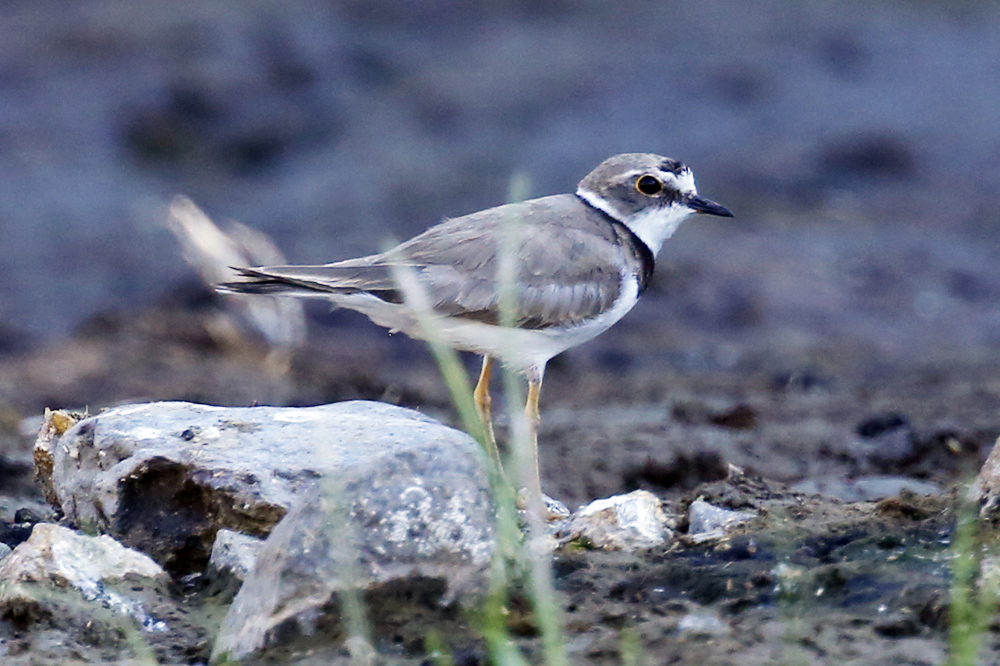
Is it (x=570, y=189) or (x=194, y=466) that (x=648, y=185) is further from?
(x=570, y=189)

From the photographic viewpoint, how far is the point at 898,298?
1087 centimetres

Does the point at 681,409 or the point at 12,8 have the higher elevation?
the point at 12,8

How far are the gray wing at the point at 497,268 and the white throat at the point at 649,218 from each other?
Answer: 18 cm

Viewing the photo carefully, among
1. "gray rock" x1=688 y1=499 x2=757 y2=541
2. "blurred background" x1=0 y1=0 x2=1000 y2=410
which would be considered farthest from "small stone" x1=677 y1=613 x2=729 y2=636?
"blurred background" x1=0 y1=0 x2=1000 y2=410

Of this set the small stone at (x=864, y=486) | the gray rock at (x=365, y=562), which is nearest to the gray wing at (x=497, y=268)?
the small stone at (x=864, y=486)

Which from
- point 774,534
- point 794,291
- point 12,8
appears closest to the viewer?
point 774,534

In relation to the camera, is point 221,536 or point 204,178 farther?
point 204,178

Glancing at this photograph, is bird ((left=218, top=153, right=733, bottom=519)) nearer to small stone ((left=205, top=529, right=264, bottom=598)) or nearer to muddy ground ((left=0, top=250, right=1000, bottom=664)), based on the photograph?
muddy ground ((left=0, top=250, right=1000, bottom=664))

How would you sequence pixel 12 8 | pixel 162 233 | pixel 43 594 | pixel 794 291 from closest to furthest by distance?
1. pixel 43 594
2. pixel 794 291
3. pixel 162 233
4. pixel 12 8

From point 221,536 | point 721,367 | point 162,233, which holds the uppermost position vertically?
point 162,233

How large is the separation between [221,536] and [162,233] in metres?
8.24

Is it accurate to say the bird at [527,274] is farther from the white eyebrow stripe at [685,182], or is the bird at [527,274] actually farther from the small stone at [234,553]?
the small stone at [234,553]

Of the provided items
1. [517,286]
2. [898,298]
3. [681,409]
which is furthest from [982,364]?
[517,286]

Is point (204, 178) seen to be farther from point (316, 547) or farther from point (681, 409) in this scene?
point (316, 547)
